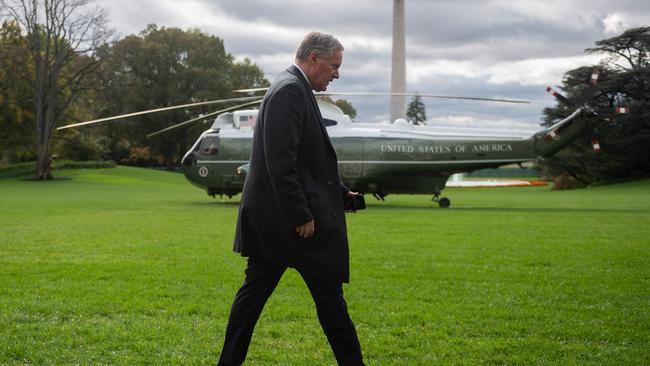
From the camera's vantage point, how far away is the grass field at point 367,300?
4.79 metres

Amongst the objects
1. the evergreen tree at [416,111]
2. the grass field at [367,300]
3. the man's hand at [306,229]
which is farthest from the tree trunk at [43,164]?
the evergreen tree at [416,111]

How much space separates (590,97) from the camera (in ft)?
70.0

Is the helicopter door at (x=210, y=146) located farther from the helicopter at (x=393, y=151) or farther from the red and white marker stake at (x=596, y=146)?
the red and white marker stake at (x=596, y=146)

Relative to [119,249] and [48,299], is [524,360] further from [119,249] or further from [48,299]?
[119,249]

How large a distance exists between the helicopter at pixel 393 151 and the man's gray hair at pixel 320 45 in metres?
16.7

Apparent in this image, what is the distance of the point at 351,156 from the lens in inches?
893

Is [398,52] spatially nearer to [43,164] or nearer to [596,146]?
[43,164]

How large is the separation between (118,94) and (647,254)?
187ft

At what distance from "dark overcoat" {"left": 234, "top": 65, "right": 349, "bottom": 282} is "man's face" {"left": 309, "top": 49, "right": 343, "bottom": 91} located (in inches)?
4.1

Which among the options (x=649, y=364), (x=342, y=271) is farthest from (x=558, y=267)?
(x=342, y=271)

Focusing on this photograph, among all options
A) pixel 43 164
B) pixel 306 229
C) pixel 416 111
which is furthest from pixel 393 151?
pixel 416 111

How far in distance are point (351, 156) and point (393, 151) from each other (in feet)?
4.74

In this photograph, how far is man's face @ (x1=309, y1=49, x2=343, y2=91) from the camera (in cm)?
415

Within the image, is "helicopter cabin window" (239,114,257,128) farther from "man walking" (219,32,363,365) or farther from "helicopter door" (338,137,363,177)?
"man walking" (219,32,363,365)
